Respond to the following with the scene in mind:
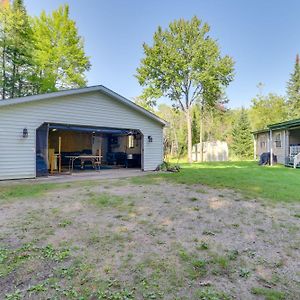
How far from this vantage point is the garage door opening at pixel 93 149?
12.6 meters

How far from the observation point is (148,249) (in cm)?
337

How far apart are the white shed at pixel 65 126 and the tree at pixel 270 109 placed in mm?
24149

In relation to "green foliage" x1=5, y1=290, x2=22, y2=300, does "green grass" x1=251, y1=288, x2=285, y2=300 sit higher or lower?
lower

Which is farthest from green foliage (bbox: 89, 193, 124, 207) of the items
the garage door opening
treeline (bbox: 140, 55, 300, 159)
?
treeline (bbox: 140, 55, 300, 159)

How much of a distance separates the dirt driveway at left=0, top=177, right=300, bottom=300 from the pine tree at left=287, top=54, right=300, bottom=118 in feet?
102

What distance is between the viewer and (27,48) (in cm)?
1972

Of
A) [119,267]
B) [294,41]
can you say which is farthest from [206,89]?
[119,267]

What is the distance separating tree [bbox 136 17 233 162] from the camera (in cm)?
2200

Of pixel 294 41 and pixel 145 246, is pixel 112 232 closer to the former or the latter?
pixel 145 246

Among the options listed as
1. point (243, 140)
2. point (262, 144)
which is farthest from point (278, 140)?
point (243, 140)

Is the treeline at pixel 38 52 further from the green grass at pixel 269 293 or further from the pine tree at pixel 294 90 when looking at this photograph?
the pine tree at pixel 294 90

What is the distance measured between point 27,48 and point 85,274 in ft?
69.7

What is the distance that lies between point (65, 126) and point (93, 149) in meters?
6.45

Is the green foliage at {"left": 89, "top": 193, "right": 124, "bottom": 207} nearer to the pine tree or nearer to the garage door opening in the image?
the garage door opening
